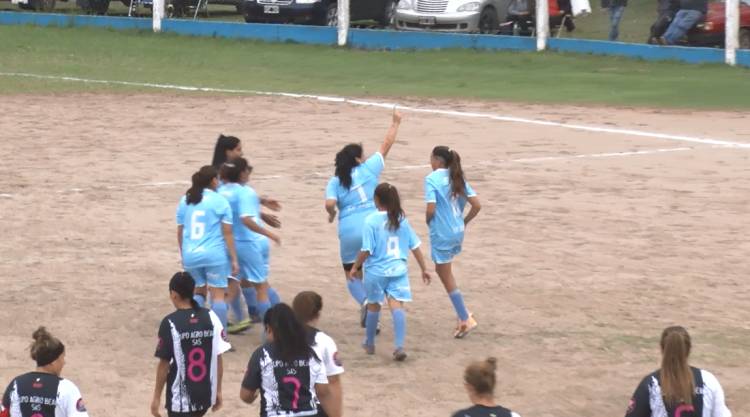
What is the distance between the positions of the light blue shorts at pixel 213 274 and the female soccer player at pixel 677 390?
4.85m

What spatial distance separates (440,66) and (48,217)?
16.0 m

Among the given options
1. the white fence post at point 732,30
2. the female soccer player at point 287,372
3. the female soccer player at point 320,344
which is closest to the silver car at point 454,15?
the white fence post at point 732,30

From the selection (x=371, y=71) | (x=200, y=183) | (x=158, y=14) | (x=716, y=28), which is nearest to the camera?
(x=200, y=183)

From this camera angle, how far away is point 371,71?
32125mm

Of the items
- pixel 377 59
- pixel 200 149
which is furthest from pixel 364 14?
pixel 200 149

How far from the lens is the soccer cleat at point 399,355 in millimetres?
12273

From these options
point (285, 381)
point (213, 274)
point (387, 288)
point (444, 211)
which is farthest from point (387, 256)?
point (285, 381)

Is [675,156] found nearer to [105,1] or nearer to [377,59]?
[377,59]

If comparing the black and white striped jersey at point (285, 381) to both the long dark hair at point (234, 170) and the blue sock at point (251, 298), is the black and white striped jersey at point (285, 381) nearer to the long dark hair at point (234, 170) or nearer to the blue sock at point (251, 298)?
the long dark hair at point (234, 170)

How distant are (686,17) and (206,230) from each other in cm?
2148

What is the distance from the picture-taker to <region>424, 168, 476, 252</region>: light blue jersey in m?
12.8

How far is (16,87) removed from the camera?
97.5 ft

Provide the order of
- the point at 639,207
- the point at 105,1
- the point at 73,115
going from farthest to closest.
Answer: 1. the point at 105,1
2. the point at 73,115
3. the point at 639,207

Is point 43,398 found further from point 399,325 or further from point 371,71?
point 371,71
